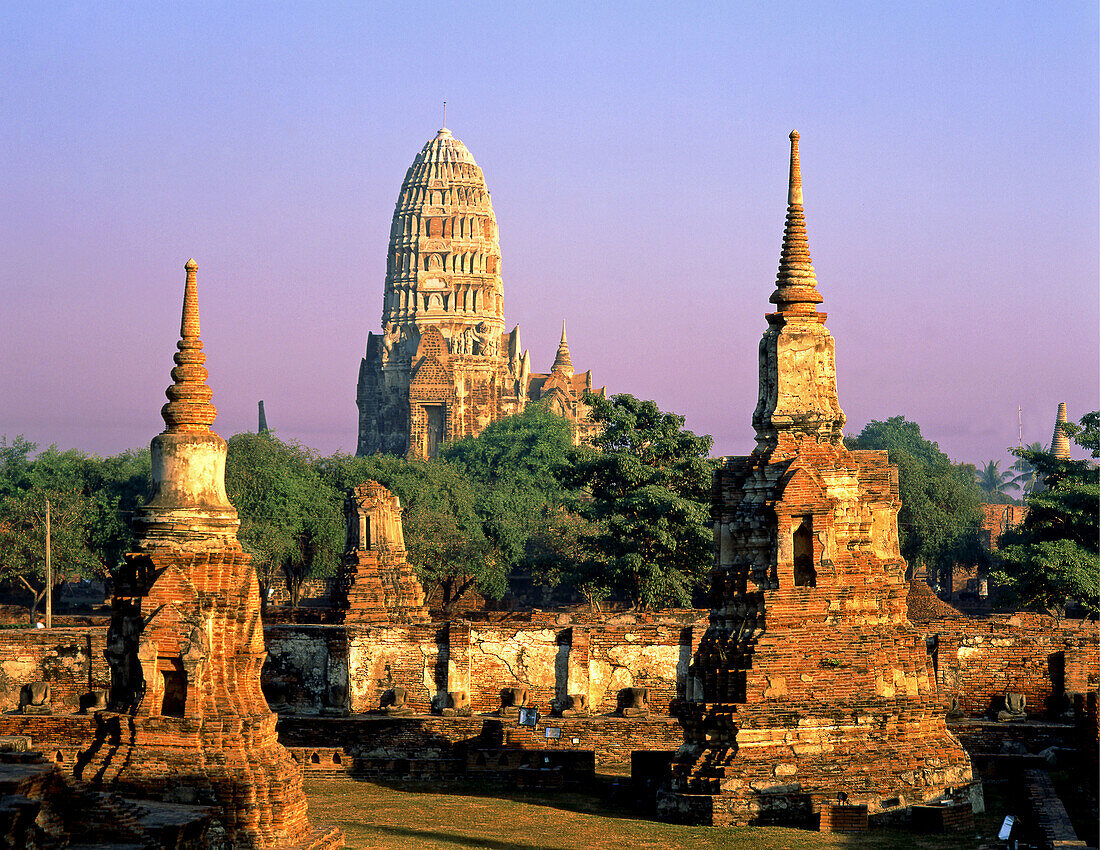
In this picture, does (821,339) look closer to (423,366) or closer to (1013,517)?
(1013,517)

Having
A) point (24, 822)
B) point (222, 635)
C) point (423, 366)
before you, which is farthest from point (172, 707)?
point (423, 366)

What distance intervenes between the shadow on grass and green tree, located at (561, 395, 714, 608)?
23.0 m

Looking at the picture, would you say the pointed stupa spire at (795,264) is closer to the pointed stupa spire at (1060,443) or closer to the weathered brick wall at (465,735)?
the weathered brick wall at (465,735)

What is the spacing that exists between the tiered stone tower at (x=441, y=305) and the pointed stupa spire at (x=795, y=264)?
87.6 m

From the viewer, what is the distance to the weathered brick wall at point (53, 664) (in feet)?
99.6

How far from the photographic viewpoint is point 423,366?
112 meters

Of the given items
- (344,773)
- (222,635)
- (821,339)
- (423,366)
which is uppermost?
(423,366)

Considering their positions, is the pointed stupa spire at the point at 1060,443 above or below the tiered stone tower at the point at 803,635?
above

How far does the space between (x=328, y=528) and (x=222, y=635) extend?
42178 mm

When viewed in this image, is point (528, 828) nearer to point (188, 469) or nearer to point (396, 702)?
point (188, 469)

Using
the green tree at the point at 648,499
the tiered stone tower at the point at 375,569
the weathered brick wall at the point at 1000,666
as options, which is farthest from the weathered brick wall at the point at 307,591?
the weathered brick wall at the point at 1000,666

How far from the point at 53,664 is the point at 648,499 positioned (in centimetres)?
1848

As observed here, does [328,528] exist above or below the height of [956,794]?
above

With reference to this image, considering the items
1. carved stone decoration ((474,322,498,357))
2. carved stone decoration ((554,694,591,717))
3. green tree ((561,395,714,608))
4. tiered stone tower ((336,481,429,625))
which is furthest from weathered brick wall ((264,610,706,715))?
carved stone decoration ((474,322,498,357))
